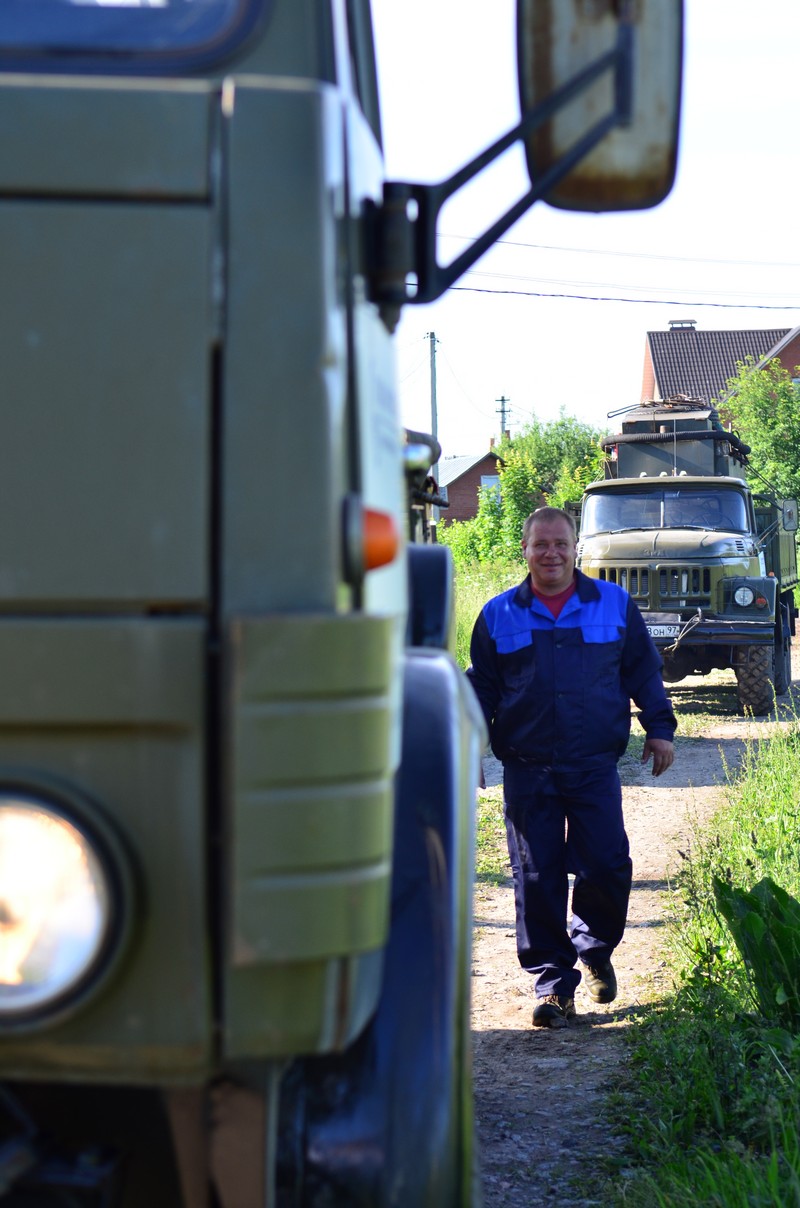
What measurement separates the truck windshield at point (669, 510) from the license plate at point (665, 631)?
1.44m

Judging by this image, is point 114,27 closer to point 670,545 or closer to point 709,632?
point 709,632

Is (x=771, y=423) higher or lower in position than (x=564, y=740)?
higher

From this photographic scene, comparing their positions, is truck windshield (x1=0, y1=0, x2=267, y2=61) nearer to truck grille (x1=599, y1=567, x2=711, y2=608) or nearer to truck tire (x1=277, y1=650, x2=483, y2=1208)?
truck tire (x1=277, y1=650, x2=483, y2=1208)

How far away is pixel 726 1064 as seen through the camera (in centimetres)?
360

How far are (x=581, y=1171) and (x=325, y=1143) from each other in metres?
2.21

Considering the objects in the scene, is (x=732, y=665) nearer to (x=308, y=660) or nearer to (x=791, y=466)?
(x=308, y=660)

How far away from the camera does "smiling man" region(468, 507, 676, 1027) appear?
193 inches

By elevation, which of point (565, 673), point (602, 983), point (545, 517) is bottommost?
point (602, 983)

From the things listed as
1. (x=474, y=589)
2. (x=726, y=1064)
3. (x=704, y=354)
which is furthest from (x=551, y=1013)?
(x=704, y=354)

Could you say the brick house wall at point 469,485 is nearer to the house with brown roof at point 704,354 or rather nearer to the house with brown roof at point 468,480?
the house with brown roof at point 468,480

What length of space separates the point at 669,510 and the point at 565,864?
880 cm

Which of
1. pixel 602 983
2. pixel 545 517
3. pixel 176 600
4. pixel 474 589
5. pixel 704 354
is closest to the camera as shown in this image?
pixel 176 600

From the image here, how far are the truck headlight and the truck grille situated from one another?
11453mm

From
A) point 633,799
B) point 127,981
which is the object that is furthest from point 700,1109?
point 633,799
